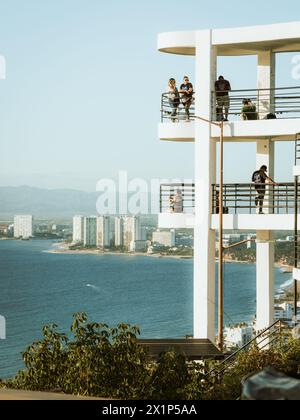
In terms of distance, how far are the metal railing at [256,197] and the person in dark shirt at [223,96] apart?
1704 mm

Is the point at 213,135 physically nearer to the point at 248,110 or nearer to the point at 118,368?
the point at 248,110

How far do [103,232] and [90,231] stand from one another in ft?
45.9

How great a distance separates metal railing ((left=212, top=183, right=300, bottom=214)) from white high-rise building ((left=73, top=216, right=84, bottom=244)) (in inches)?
5125

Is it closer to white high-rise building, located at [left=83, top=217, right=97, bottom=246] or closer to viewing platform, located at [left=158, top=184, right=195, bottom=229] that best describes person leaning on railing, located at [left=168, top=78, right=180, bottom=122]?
viewing platform, located at [left=158, top=184, right=195, bottom=229]

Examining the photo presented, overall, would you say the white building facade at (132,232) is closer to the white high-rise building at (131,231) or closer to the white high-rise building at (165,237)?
the white high-rise building at (131,231)

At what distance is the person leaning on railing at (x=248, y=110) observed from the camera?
26.0 metres

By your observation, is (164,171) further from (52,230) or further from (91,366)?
(91,366)

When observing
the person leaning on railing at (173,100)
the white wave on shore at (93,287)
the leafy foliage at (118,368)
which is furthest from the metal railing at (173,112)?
the white wave on shore at (93,287)

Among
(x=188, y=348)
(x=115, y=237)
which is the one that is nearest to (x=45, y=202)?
(x=115, y=237)

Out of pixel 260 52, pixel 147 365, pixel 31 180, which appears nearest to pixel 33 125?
pixel 31 180

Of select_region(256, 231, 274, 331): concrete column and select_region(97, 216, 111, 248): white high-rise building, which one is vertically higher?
select_region(256, 231, 274, 331): concrete column

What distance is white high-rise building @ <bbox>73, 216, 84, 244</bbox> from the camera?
→ 156 metres

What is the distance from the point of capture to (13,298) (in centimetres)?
14150

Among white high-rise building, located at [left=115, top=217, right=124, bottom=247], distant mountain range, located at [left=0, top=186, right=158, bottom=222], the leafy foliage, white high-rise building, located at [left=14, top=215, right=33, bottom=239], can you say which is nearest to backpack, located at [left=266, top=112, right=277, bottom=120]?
the leafy foliage
